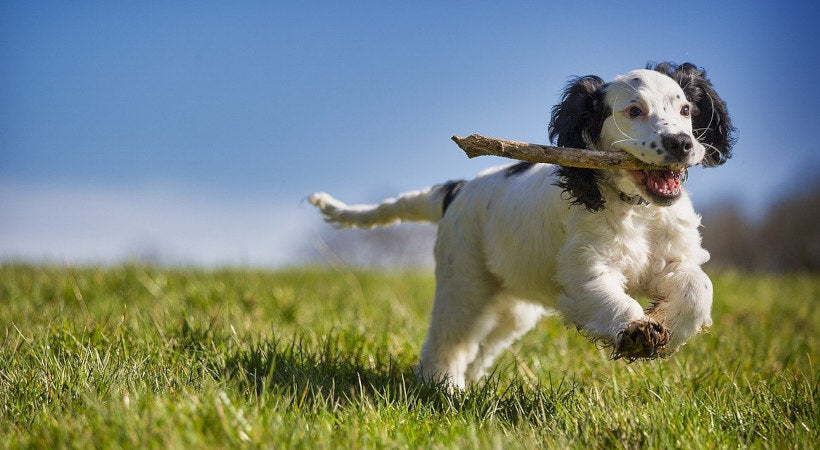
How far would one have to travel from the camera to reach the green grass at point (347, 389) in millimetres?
2756

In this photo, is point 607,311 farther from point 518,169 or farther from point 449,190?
point 449,190

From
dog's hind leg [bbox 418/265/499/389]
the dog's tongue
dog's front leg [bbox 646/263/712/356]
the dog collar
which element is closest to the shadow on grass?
dog's hind leg [bbox 418/265/499/389]

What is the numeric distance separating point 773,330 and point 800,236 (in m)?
19.2

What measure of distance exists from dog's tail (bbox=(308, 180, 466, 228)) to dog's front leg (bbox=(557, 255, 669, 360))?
1.40 meters

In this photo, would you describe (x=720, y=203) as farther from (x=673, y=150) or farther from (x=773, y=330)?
(x=673, y=150)

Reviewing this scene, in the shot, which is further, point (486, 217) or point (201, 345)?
point (486, 217)

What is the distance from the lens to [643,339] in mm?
3242

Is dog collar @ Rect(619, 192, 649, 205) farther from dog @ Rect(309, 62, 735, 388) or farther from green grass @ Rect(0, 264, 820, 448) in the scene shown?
green grass @ Rect(0, 264, 820, 448)

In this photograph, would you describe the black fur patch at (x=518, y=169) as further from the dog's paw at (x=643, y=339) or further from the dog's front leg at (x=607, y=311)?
the dog's paw at (x=643, y=339)

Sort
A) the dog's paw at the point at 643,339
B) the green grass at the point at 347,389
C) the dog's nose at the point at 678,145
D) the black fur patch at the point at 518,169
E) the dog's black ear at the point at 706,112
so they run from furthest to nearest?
1. the black fur patch at the point at 518,169
2. the dog's black ear at the point at 706,112
3. the dog's nose at the point at 678,145
4. the dog's paw at the point at 643,339
5. the green grass at the point at 347,389

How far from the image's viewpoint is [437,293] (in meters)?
4.79

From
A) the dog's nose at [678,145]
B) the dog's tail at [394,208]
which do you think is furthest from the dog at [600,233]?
the dog's tail at [394,208]

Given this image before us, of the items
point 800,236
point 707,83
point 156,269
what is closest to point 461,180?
point 707,83

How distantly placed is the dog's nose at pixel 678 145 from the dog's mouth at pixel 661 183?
20cm
